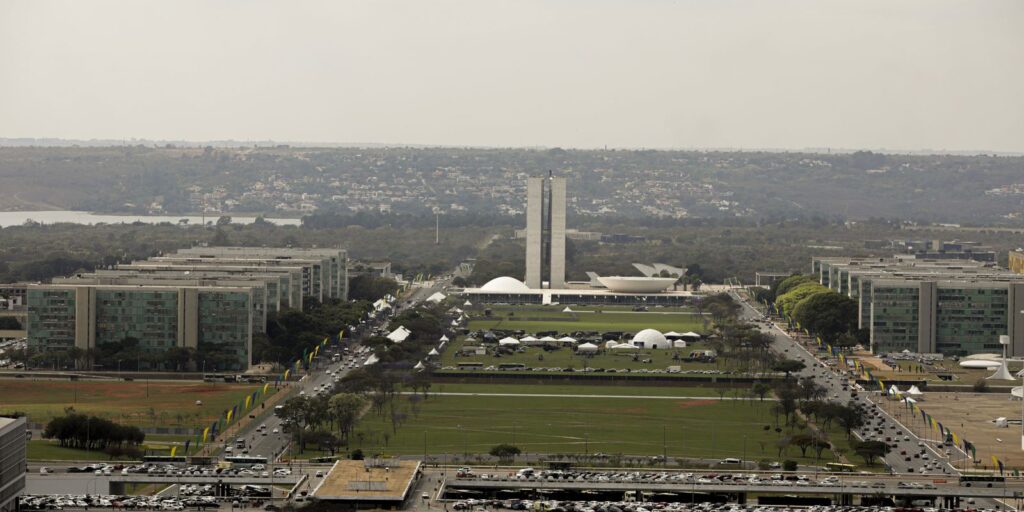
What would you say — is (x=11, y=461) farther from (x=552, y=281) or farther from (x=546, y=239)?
(x=546, y=239)

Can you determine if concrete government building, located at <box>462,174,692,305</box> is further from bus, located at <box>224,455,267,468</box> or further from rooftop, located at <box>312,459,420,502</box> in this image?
rooftop, located at <box>312,459,420,502</box>

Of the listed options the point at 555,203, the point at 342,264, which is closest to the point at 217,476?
the point at 342,264

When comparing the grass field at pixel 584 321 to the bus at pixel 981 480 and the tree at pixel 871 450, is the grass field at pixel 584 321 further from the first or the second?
the bus at pixel 981 480

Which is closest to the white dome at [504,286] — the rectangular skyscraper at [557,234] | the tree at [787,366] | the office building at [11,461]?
the rectangular skyscraper at [557,234]

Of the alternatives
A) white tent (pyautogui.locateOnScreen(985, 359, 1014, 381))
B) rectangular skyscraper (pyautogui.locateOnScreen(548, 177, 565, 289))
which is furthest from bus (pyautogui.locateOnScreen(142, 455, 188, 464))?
rectangular skyscraper (pyautogui.locateOnScreen(548, 177, 565, 289))

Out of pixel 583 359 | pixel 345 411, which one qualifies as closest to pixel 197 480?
pixel 345 411

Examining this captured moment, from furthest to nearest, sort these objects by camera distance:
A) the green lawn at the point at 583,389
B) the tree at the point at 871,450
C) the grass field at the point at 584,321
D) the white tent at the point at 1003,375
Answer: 1. the grass field at the point at 584,321
2. the white tent at the point at 1003,375
3. the green lawn at the point at 583,389
4. the tree at the point at 871,450

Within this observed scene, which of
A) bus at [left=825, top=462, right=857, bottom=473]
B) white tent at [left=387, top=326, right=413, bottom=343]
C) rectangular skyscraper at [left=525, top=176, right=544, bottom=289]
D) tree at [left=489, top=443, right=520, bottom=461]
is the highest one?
rectangular skyscraper at [left=525, top=176, right=544, bottom=289]
